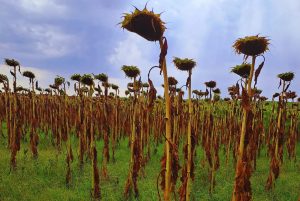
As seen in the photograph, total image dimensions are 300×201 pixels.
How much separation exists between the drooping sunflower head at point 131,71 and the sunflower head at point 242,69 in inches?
104

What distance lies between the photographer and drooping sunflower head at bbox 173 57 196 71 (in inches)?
281

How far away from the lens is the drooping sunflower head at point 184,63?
7145mm

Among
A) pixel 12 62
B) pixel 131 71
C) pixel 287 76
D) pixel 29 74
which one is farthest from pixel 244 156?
pixel 29 74

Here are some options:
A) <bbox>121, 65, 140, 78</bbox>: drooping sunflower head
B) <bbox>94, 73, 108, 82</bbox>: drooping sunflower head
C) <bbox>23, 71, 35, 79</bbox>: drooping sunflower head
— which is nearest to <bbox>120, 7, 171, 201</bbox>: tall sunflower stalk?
<bbox>121, 65, 140, 78</bbox>: drooping sunflower head

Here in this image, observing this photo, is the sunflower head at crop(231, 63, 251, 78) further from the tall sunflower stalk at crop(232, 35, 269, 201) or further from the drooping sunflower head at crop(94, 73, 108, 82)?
the drooping sunflower head at crop(94, 73, 108, 82)

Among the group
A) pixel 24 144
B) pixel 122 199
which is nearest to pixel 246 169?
pixel 122 199

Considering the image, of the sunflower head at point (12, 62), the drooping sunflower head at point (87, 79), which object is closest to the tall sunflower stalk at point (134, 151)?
the drooping sunflower head at point (87, 79)

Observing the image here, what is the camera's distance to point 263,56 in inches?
198

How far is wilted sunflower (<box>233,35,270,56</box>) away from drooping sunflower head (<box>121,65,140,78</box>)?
4421 millimetres

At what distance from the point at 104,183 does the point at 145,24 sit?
7097 millimetres

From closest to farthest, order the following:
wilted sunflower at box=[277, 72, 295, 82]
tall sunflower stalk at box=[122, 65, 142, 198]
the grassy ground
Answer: tall sunflower stalk at box=[122, 65, 142, 198] < the grassy ground < wilted sunflower at box=[277, 72, 295, 82]

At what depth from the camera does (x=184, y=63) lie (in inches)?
285

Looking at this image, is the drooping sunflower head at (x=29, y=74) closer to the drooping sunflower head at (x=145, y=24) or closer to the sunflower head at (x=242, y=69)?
the sunflower head at (x=242, y=69)

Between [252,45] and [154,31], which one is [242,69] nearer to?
[252,45]
